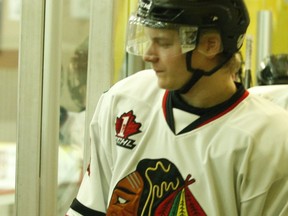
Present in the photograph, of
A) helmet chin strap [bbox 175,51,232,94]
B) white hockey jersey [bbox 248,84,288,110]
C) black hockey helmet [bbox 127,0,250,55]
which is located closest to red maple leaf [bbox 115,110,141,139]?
helmet chin strap [bbox 175,51,232,94]

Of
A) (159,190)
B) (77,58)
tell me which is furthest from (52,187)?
(159,190)

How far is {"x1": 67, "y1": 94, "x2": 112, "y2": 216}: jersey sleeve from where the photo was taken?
1.57m

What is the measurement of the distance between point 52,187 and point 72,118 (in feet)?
0.86

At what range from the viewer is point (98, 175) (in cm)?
159

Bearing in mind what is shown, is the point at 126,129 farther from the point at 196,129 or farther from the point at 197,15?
the point at 197,15

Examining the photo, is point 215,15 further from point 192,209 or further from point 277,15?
point 277,15

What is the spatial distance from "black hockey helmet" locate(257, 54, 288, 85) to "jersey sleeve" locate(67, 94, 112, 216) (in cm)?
107

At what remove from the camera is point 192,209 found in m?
1.40

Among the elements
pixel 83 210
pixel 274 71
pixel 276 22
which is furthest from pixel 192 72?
pixel 276 22

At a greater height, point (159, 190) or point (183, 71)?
point (183, 71)

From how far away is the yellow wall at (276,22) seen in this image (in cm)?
364

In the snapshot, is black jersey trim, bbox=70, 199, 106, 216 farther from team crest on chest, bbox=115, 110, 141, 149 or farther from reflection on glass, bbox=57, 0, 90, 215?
reflection on glass, bbox=57, 0, 90, 215

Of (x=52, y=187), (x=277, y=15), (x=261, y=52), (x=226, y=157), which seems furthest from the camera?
(x=277, y=15)

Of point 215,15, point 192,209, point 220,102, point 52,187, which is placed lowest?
point 52,187
